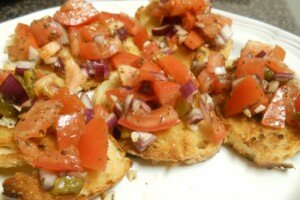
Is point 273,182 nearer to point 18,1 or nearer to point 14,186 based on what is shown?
point 14,186

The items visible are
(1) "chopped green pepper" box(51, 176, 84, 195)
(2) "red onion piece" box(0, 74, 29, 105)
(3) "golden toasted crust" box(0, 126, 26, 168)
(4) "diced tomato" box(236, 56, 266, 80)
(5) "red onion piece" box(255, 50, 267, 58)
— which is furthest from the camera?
(5) "red onion piece" box(255, 50, 267, 58)

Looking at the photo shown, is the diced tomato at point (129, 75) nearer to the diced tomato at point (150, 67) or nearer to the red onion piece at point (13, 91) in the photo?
the diced tomato at point (150, 67)

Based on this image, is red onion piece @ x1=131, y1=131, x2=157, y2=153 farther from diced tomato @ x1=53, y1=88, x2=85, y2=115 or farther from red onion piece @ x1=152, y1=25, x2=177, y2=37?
red onion piece @ x1=152, y1=25, x2=177, y2=37

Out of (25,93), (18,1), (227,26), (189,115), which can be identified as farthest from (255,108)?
(18,1)

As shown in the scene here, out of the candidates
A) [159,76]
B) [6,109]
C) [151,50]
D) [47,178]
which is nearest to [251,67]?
[159,76]

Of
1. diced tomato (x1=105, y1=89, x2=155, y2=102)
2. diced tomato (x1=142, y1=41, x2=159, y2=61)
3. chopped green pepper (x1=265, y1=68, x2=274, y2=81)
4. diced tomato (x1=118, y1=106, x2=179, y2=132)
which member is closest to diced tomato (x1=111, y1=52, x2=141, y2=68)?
diced tomato (x1=142, y1=41, x2=159, y2=61)
